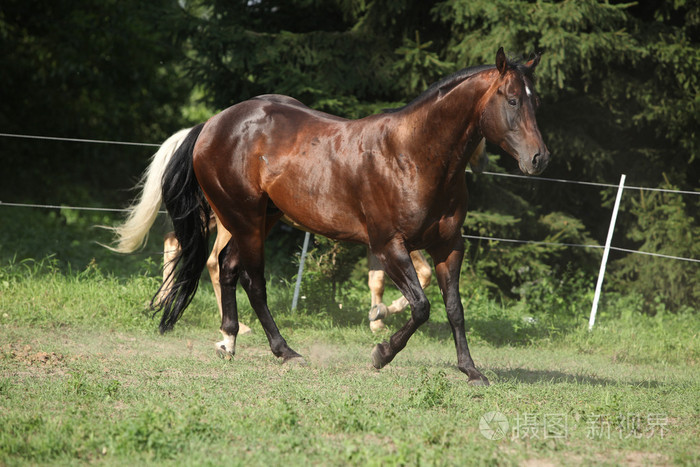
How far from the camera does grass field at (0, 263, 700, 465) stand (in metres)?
3.43

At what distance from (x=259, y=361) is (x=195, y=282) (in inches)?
42.0

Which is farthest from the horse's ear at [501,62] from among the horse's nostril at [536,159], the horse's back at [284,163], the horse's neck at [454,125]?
the horse's back at [284,163]

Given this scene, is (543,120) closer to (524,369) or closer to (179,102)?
(524,369)

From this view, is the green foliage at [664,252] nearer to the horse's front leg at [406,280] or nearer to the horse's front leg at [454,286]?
the horse's front leg at [454,286]

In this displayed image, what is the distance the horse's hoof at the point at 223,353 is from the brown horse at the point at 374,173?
4cm

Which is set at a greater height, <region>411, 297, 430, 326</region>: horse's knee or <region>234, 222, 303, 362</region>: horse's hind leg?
<region>411, 297, 430, 326</region>: horse's knee

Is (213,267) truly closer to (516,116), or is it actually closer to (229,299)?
(229,299)

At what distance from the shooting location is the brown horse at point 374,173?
474 centimetres

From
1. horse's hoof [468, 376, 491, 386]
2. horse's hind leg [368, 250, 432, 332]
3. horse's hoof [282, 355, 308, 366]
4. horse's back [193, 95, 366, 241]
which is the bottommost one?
horse's hind leg [368, 250, 432, 332]

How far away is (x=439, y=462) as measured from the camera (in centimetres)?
320
